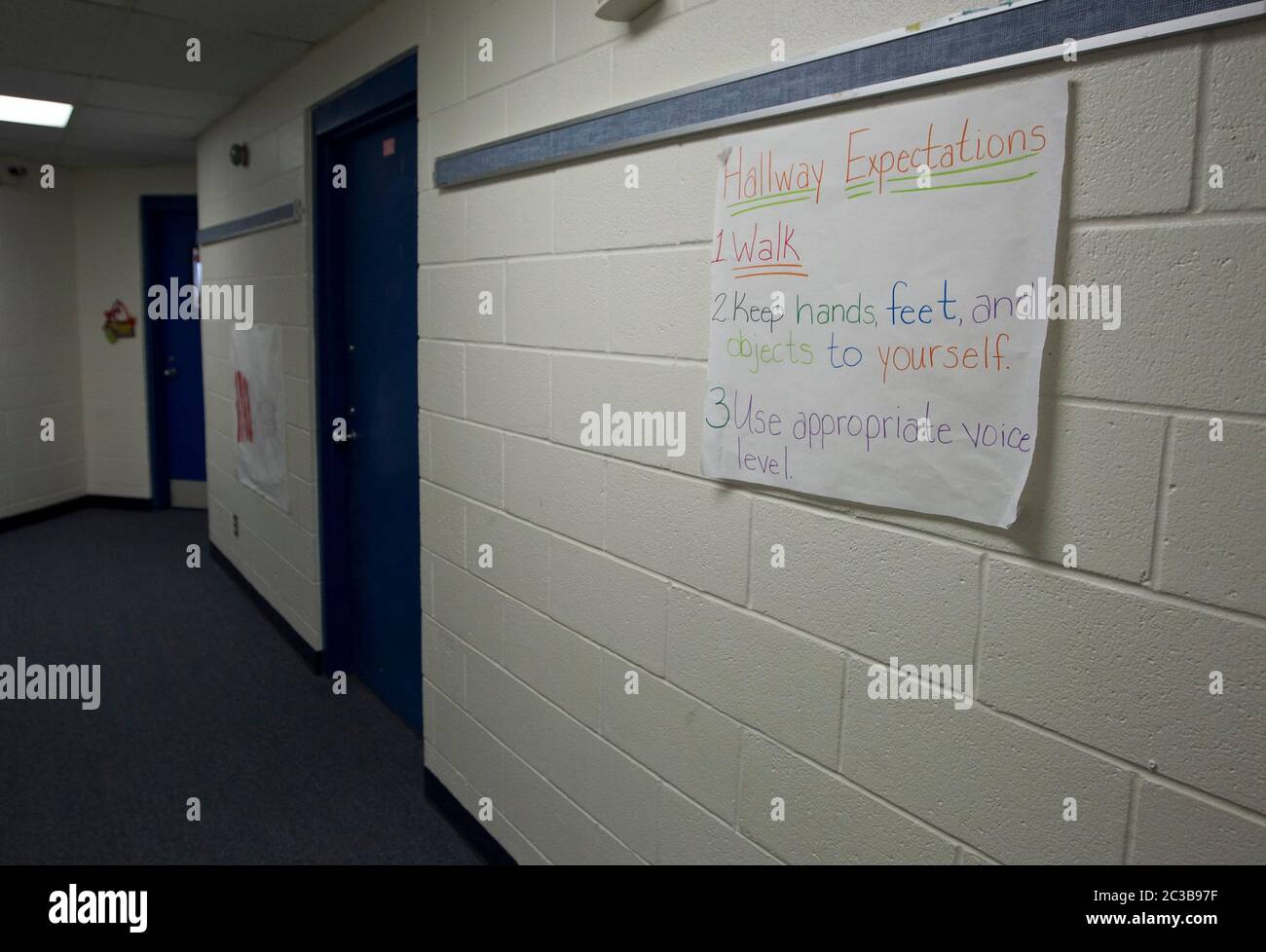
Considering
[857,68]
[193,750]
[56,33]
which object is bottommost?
[193,750]

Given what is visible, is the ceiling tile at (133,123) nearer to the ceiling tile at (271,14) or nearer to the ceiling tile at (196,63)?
the ceiling tile at (196,63)

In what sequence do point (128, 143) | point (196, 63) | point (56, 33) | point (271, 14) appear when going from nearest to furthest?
point (271, 14)
point (56, 33)
point (196, 63)
point (128, 143)

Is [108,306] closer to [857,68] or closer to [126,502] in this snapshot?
[126,502]

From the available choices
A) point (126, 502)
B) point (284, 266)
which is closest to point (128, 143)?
point (284, 266)

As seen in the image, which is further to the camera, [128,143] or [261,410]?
[128,143]

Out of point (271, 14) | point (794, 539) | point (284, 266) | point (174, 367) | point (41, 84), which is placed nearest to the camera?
point (794, 539)

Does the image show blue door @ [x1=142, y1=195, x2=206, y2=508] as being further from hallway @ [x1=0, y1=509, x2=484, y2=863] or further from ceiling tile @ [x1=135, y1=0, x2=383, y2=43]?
ceiling tile @ [x1=135, y1=0, x2=383, y2=43]

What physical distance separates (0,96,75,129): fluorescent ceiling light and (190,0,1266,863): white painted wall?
2254 millimetres

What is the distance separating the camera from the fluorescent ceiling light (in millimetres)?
3939

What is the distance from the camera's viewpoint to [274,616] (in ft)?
13.1

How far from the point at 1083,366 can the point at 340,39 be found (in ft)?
9.11

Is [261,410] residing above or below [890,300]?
below

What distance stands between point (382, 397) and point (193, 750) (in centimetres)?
131

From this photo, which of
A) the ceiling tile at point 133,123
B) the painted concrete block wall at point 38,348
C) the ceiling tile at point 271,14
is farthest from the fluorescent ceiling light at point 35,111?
the ceiling tile at point 271,14
